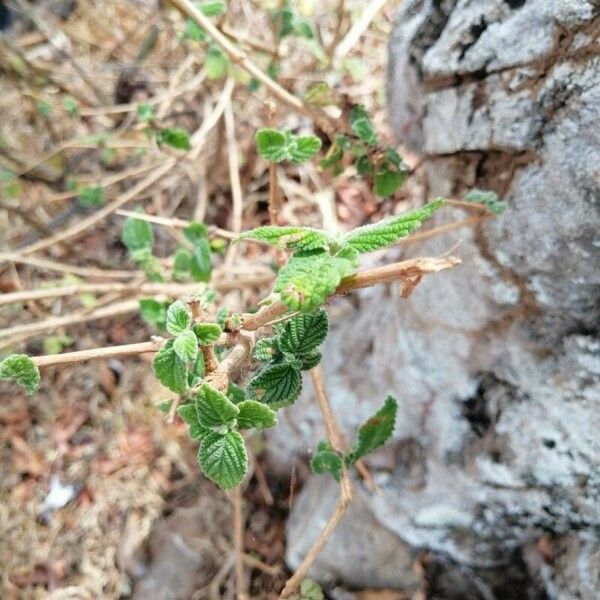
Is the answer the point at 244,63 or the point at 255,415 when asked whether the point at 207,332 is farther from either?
the point at 244,63

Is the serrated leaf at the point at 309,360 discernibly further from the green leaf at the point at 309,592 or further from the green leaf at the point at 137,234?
the green leaf at the point at 137,234

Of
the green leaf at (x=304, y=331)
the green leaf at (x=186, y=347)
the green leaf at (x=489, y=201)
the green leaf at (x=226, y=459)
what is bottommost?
the green leaf at (x=226, y=459)

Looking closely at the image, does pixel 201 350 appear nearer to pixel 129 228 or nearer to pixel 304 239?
pixel 304 239

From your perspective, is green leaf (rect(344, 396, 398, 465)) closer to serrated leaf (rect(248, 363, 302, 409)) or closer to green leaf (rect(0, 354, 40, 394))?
serrated leaf (rect(248, 363, 302, 409))

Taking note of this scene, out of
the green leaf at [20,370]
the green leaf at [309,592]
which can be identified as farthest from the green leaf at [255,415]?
the green leaf at [309,592]

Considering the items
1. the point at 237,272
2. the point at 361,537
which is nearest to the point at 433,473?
the point at 361,537

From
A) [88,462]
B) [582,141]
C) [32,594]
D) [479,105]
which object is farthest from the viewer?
[88,462]
